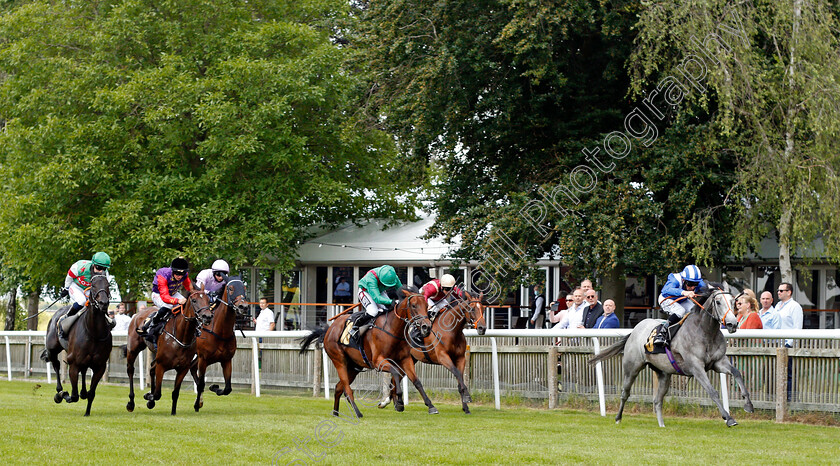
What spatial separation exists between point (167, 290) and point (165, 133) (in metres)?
13.6

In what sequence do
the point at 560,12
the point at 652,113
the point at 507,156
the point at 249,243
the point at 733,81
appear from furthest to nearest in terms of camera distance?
1. the point at 249,243
2. the point at 507,156
3. the point at 652,113
4. the point at 560,12
5. the point at 733,81

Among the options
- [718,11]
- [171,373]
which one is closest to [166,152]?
[171,373]

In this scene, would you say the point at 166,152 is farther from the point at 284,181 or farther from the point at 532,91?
the point at 532,91

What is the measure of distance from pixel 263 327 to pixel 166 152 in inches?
313

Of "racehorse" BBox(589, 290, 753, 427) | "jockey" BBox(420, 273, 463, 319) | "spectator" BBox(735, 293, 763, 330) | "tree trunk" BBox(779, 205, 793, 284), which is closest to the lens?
"racehorse" BBox(589, 290, 753, 427)

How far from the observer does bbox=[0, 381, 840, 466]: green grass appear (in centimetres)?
805

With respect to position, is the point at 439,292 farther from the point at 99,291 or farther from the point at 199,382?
the point at 99,291

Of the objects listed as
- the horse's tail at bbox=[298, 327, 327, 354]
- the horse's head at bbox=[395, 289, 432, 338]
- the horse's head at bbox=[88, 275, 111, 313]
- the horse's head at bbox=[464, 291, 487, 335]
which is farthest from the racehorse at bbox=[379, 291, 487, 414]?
the horse's head at bbox=[88, 275, 111, 313]

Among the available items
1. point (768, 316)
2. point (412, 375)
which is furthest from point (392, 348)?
point (768, 316)

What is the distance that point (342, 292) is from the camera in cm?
2822

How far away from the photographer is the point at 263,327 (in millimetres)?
19828

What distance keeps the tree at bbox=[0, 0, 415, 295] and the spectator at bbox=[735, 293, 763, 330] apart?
12.3m

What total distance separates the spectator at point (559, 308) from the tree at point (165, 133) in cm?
721

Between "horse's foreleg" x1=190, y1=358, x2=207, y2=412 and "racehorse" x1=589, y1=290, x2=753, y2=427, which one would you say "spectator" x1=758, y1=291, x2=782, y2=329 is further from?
"horse's foreleg" x1=190, y1=358, x2=207, y2=412
